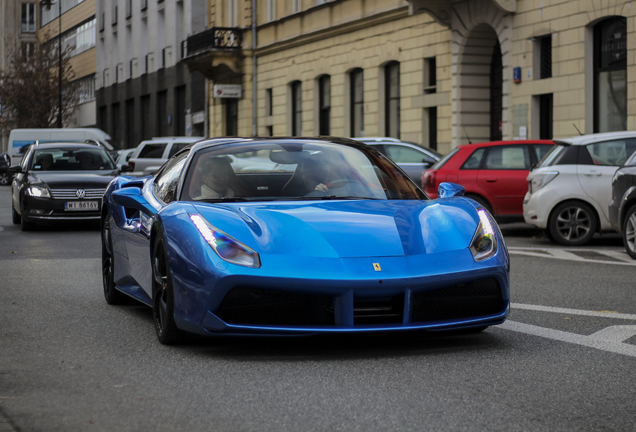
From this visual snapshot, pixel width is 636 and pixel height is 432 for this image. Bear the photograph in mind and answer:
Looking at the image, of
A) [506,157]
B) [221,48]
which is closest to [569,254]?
[506,157]

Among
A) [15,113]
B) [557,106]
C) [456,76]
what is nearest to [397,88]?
[456,76]

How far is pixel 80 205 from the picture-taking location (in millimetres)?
17141

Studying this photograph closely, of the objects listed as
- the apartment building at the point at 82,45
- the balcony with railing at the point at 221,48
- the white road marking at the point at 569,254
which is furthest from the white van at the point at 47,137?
the white road marking at the point at 569,254

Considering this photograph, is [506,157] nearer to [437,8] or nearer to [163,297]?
[437,8]

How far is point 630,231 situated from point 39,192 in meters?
9.34

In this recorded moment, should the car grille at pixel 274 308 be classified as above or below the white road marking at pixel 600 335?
above

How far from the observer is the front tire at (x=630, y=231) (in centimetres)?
1222

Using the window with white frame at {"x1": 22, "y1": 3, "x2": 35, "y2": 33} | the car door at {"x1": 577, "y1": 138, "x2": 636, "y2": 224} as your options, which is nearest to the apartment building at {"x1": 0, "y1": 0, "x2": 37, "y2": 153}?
the window with white frame at {"x1": 22, "y1": 3, "x2": 35, "y2": 33}

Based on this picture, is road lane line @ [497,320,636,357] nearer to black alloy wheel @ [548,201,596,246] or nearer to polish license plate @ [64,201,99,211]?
black alloy wheel @ [548,201,596,246]

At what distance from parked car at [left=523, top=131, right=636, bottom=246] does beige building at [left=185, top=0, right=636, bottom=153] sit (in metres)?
6.37

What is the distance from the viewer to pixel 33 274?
10.6m

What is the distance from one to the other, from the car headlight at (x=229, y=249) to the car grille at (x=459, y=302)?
2.89 feet

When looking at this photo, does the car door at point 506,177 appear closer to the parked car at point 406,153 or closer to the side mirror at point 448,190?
the parked car at point 406,153

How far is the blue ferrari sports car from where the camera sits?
5.61m
